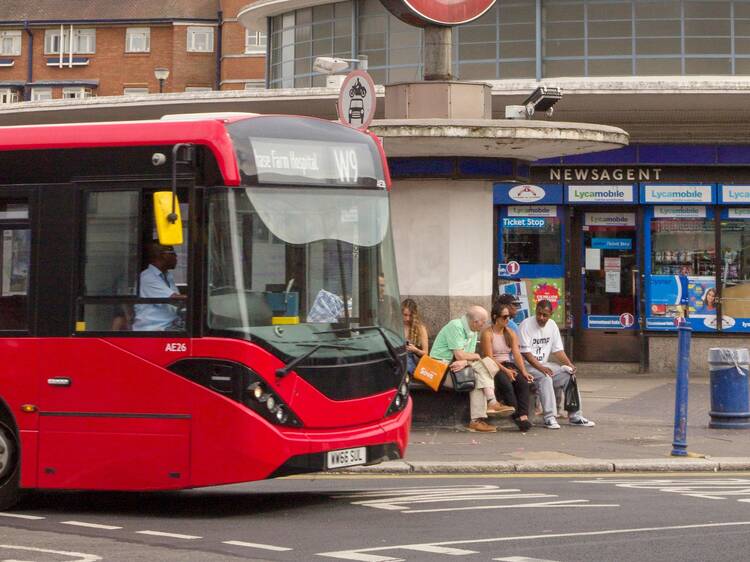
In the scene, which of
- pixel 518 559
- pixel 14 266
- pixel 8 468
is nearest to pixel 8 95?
pixel 14 266

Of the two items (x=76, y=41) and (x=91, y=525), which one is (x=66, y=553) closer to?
(x=91, y=525)

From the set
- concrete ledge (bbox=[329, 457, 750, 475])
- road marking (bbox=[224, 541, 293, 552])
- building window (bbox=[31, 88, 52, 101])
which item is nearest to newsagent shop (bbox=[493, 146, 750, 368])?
concrete ledge (bbox=[329, 457, 750, 475])

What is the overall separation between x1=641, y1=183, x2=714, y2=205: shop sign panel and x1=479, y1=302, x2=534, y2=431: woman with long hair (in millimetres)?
8355

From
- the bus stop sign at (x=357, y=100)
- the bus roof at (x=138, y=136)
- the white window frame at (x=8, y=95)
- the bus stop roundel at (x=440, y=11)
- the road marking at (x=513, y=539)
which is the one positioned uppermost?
the white window frame at (x=8, y=95)

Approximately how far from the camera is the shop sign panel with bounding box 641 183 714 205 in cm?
2417

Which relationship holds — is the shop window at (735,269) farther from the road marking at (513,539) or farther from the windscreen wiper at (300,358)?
the road marking at (513,539)

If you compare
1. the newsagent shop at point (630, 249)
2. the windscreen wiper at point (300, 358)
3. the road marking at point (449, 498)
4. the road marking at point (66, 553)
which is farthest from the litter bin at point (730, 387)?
the road marking at point (66, 553)

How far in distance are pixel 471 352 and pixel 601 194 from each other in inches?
355

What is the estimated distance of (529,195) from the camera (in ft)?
80.4

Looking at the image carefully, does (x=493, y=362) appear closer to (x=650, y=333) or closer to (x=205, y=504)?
(x=205, y=504)

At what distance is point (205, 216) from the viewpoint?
33.5ft

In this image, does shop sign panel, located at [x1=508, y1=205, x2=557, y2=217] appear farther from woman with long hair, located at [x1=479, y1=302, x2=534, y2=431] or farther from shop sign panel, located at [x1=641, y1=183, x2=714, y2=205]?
woman with long hair, located at [x1=479, y1=302, x2=534, y2=431]

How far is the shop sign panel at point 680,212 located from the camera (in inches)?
955

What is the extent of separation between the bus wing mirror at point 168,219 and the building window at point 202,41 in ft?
223
